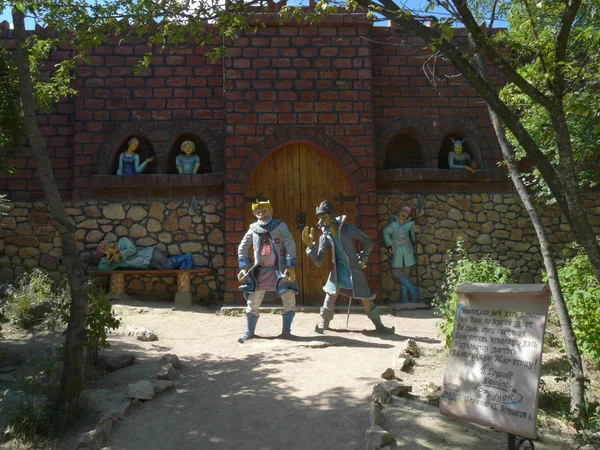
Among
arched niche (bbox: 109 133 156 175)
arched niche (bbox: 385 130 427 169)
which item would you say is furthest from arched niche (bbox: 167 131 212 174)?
arched niche (bbox: 385 130 427 169)

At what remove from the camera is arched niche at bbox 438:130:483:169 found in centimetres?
986

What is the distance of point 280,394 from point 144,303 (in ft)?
15.9

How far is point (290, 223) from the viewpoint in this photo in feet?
29.7

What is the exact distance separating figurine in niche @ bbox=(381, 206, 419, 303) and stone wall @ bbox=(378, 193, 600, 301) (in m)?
0.14

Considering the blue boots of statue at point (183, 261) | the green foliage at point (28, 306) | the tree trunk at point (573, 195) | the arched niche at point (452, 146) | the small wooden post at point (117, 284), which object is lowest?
the green foliage at point (28, 306)

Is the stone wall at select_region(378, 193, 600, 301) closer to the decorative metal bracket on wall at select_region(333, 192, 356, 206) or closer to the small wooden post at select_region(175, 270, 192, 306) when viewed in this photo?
the decorative metal bracket on wall at select_region(333, 192, 356, 206)

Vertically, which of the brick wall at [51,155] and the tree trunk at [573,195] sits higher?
the brick wall at [51,155]

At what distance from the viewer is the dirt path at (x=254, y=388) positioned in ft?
12.3

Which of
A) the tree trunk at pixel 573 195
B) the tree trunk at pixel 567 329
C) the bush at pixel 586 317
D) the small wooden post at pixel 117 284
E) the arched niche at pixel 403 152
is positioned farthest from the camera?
the arched niche at pixel 403 152

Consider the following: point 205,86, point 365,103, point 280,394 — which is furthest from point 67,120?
point 280,394

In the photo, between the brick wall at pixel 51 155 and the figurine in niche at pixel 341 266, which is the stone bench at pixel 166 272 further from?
the figurine in niche at pixel 341 266

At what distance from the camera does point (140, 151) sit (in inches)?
→ 390

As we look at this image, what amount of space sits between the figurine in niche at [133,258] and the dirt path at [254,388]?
168 cm

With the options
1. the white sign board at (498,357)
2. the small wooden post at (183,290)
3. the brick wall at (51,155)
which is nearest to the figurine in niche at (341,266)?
the small wooden post at (183,290)
